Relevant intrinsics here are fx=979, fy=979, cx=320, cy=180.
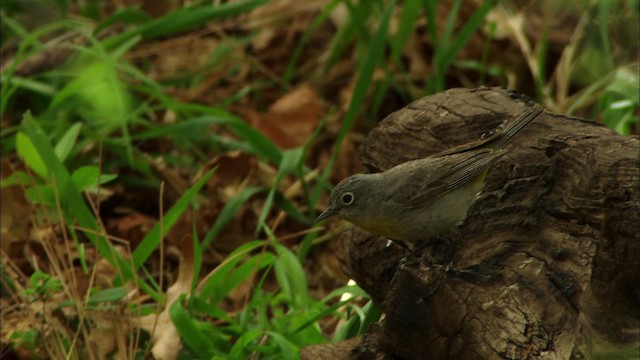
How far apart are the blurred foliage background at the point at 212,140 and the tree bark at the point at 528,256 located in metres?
0.72

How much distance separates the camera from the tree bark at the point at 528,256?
268 centimetres

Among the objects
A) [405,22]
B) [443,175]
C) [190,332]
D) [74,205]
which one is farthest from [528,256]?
[405,22]

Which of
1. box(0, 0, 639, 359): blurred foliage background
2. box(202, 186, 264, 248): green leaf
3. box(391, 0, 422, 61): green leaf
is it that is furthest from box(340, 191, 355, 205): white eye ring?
box(391, 0, 422, 61): green leaf

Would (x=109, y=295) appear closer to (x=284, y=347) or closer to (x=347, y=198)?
(x=284, y=347)

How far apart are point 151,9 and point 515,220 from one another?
4.52m

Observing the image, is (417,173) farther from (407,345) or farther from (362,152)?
(407,345)

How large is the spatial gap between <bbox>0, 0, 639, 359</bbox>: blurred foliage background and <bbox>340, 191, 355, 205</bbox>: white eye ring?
42 cm

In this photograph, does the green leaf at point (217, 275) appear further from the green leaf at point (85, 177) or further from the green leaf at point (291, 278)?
the green leaf at point (85, 177)

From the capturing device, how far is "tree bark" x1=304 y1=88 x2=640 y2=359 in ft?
8.80

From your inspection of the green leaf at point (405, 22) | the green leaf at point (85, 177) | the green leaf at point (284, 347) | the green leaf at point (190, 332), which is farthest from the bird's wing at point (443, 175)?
the green leaf at point (405, 22)

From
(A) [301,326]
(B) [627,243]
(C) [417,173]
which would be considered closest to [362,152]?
(C) [417,173]

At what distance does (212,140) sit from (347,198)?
218cm

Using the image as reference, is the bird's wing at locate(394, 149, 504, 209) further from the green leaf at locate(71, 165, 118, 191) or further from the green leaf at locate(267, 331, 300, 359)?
the green leaf at locate(71, 165, 118, 191)

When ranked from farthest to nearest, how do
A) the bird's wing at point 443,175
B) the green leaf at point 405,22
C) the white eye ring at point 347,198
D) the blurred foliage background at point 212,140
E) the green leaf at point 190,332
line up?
the green leaf at point 405,22
the blurred foliage background at point 212,140
the green leaf at point 190,332
the white eye ring at point 347,198
the bird's wing at point 443,175
